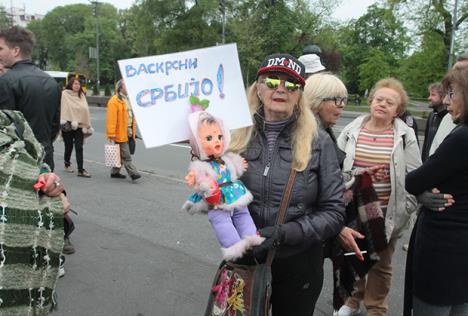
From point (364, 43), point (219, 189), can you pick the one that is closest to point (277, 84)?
point (219, 189)

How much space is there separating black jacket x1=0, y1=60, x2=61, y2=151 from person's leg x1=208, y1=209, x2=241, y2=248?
2579 mm

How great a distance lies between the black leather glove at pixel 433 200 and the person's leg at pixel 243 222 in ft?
3.41

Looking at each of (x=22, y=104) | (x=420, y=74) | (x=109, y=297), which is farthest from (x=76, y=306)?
(x=420, y=74)

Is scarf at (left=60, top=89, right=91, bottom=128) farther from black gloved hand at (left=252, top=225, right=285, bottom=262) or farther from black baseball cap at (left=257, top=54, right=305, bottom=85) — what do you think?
black gloved hand at (left=252, top=225, right=285, bottom=262)

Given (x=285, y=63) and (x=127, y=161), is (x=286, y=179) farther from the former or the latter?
(x=127, y=161)

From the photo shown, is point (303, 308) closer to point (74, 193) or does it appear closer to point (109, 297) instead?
point (109, 297)

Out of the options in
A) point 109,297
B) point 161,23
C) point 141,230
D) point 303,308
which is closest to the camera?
point 303,308

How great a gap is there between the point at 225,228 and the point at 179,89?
648 mm

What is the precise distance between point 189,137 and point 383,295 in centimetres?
227

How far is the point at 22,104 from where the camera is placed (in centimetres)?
375

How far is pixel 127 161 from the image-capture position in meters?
7.73

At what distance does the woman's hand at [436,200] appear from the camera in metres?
2.30

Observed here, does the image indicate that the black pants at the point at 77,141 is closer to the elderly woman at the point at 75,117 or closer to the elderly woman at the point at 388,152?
the elderly woman at the point at 75,117

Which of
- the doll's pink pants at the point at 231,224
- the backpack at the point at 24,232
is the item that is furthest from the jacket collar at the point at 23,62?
the doll's pink pants at the point at 231,224
